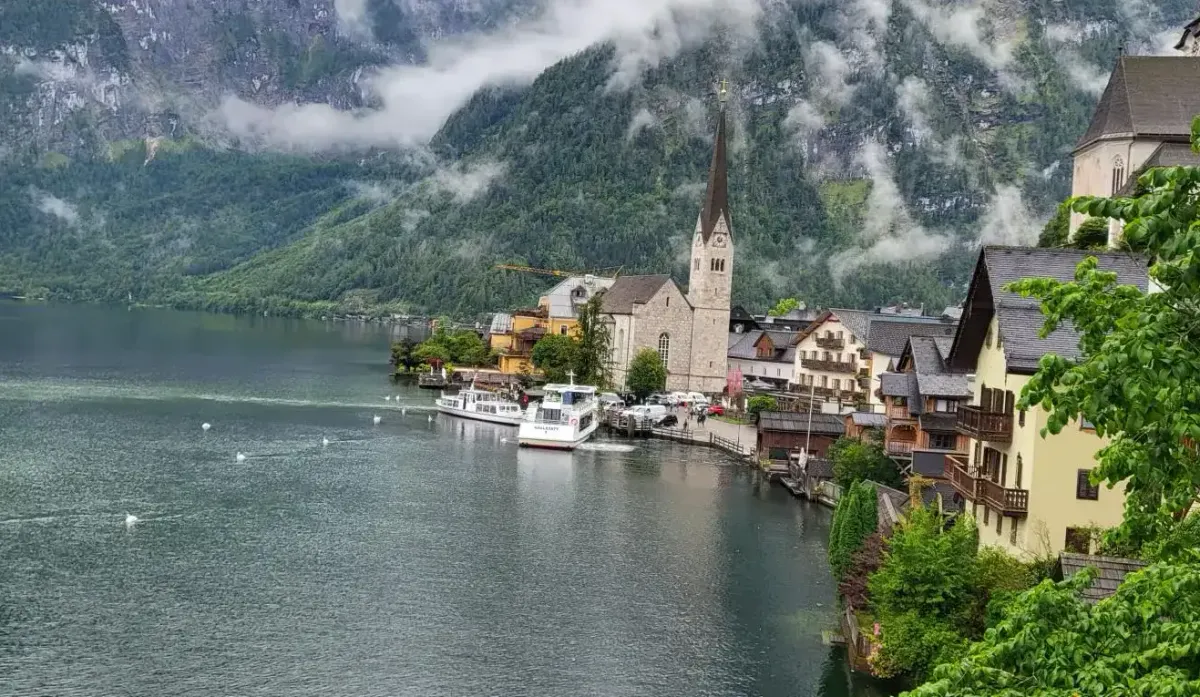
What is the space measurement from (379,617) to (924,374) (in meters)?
27.6

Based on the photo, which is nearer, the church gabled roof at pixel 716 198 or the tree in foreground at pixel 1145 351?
the tree in foreground at pixel 1145 351

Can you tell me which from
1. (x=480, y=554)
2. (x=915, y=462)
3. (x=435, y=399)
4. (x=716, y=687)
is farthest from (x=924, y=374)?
(x=435, y=399)

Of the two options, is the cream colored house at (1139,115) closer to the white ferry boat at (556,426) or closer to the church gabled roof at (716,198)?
the white ferry boat at (556,426)

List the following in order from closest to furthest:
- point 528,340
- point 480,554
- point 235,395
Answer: point 480,554
point 235,395
point 528,340

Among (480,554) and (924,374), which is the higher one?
(924,374)

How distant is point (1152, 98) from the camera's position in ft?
251

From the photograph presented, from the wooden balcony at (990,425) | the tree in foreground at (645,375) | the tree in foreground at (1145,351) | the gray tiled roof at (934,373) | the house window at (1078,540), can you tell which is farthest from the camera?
the tree in foreground at (645,375)

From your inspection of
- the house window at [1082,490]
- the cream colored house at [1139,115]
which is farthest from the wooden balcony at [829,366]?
the house window at [1082,490]

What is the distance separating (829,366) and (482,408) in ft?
96.8

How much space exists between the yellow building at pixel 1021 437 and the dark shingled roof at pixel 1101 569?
775 cm

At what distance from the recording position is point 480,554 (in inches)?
1984

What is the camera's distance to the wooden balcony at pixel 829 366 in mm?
101875

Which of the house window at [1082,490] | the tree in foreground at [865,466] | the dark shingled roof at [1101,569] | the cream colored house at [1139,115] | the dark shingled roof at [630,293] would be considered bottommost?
the tree in foreground at [865,466]

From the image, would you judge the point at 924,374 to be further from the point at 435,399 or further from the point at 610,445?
the point at 435,399
